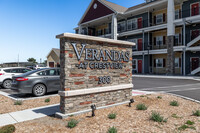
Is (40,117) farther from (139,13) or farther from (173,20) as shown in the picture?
(139,13)

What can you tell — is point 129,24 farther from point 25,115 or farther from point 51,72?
point 25,115

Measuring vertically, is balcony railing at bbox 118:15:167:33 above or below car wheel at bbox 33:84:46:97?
above

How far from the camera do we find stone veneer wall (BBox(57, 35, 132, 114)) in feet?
18.2

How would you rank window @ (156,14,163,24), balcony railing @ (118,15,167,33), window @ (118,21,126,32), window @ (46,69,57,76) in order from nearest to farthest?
window @ (46,69,57,76) → balcony railing @ (118,15,167,33) → window @ (156,14,163,24) → window @ (118,21,126,32)

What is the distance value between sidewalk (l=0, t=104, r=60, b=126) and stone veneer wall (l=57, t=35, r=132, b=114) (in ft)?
3.13

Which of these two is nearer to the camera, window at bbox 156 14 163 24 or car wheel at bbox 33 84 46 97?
car wheel at bbox 33 84 46 97

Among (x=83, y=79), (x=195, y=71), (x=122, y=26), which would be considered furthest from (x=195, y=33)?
(x=83, y=79)

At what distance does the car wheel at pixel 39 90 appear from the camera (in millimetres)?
9336

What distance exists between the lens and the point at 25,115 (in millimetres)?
5930

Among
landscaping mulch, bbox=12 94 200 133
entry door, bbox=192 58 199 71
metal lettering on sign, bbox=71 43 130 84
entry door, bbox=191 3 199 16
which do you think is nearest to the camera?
landscaping mulch, bbox=12 94 200 133

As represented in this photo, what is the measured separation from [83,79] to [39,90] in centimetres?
455

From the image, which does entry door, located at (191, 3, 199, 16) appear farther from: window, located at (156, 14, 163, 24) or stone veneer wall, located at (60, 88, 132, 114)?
stone veneer wall, located at (60, 88, 132, 114)

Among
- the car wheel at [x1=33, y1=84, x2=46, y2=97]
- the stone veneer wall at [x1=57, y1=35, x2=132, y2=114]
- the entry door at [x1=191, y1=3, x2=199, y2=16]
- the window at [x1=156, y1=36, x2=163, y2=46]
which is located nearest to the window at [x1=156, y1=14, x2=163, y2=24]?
the window at [x1=156, y1=36, x2=163, y2=46]

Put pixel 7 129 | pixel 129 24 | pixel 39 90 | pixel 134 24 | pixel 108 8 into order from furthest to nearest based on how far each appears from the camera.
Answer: pixel 129 24, pixel 108 8, pixel 134 24, pixel 39 90, pixel 7 129
